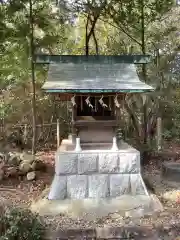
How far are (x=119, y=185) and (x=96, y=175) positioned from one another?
1.85 ft

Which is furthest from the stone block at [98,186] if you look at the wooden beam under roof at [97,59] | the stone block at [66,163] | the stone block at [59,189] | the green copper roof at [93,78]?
the wooden beam under roof at [97,59]

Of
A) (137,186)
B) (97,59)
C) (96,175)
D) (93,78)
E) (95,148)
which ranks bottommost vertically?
(137,186)

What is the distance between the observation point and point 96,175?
7074 mm

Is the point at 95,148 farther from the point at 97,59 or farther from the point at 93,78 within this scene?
the point at 97,59

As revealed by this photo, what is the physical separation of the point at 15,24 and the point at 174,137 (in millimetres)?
9033

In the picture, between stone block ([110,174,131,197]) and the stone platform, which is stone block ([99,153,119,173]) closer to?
the stone platform

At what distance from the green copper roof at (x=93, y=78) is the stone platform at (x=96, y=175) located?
1.42m

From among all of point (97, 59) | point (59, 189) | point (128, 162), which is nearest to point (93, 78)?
point (97, 59)

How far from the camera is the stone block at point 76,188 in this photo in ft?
22.8

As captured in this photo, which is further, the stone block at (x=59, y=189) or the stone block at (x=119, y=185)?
the stone block at (x=119, y=185)

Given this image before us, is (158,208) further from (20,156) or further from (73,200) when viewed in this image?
(20,156)

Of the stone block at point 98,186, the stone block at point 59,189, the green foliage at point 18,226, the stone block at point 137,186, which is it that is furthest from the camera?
the stone block at point 137,186

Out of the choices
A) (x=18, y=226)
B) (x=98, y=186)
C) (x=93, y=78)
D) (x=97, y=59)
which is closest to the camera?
(x=18, y=226)

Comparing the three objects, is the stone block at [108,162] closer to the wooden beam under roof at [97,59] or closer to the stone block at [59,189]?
the stone block at [59,189]
